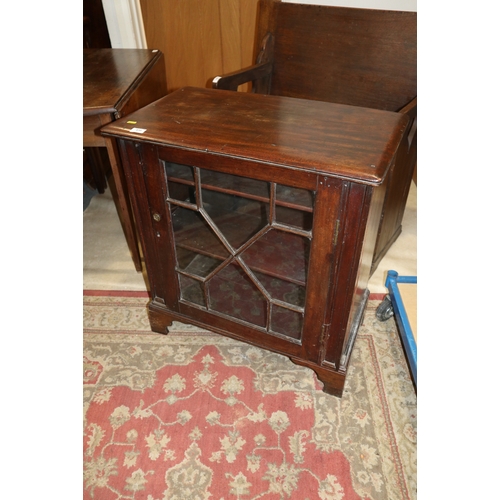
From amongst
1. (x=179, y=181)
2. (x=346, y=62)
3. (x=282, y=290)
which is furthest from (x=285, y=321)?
(x=346, y=62)

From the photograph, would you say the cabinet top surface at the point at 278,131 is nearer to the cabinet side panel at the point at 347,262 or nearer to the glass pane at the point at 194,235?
the cabinet side panel at the point at 347,262

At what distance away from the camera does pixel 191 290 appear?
A: 1.34 metres

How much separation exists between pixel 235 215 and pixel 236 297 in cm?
26

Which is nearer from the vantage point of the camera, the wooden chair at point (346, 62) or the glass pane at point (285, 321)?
the glass pane at point (285, 321)

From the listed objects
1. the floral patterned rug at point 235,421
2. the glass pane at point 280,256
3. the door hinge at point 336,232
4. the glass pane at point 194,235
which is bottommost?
the floral patterned rug at point 235,421

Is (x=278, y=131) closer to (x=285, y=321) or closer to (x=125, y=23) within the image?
(x=285, y=321)

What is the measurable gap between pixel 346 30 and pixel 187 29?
41.3 inches

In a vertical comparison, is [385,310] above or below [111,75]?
below

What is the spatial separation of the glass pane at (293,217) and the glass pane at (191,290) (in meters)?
0.35

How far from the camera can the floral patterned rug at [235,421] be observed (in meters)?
1.10

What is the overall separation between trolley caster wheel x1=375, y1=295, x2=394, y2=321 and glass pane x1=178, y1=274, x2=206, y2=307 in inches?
26.0

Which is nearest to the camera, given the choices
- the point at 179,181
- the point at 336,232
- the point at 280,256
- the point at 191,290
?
the point at 336,232

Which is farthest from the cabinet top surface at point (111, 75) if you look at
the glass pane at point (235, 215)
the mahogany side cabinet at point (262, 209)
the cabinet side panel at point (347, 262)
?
the cabinet side panel at point (347, 262)
